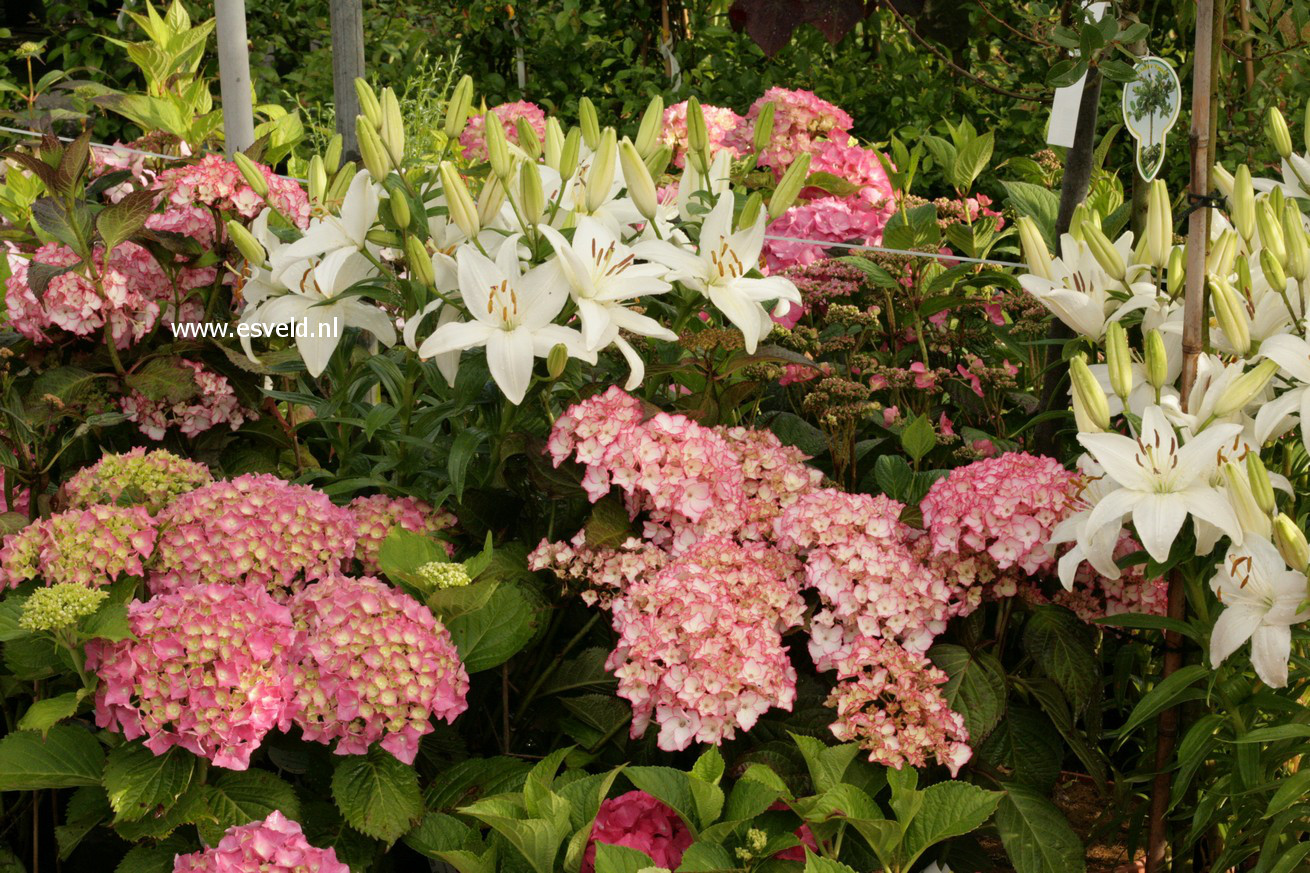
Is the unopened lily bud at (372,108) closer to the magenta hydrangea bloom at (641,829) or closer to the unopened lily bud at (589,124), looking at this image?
the unopened lily bud at (589,124)

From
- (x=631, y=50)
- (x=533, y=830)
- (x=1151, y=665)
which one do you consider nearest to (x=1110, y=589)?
(x=1151, y=665)

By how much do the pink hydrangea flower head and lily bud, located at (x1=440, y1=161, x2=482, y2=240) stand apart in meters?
0.47

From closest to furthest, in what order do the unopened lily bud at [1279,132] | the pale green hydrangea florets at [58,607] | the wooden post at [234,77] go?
the pale green hydrangea florets at [58,607], the unopened lily bud at [1279,132], the wooden post at [234,77]

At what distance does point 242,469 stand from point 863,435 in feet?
3.20

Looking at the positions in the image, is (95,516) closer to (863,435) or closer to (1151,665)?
(863,435)

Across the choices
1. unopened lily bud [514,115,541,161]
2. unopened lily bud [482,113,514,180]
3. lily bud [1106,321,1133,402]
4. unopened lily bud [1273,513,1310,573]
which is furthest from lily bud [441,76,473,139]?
unopened lily bud [1273,513,1310,573]

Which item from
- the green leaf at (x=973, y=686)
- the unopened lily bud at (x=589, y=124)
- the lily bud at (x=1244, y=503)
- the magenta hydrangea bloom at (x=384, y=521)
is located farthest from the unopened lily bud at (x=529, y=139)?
the lily bud at (x=1244, y=503)

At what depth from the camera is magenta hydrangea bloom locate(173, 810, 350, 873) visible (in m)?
1.29

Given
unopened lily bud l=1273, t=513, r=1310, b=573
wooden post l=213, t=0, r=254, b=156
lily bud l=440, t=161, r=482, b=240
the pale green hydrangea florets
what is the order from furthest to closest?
wooden post l=213, t=0, r=254, b=156, lily bud l=440, t=161, r=482, b=240, the pale green hydrangea florets, unopened lily bud l=1273, t=513, r=1310, b=573

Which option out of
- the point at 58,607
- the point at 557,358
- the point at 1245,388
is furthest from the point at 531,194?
the point at 1245,388

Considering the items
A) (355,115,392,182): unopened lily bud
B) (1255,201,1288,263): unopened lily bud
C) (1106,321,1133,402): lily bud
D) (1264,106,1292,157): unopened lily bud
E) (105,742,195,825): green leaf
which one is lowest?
(105,742,195,825): green leaf

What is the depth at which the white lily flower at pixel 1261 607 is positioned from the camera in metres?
1.28

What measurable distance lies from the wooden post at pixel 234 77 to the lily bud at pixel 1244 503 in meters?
1.69

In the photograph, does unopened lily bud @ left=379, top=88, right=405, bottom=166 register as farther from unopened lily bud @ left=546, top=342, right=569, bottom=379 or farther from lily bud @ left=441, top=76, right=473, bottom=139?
unopened lily bud @ left=546, top=342, right=569, bottom=379
